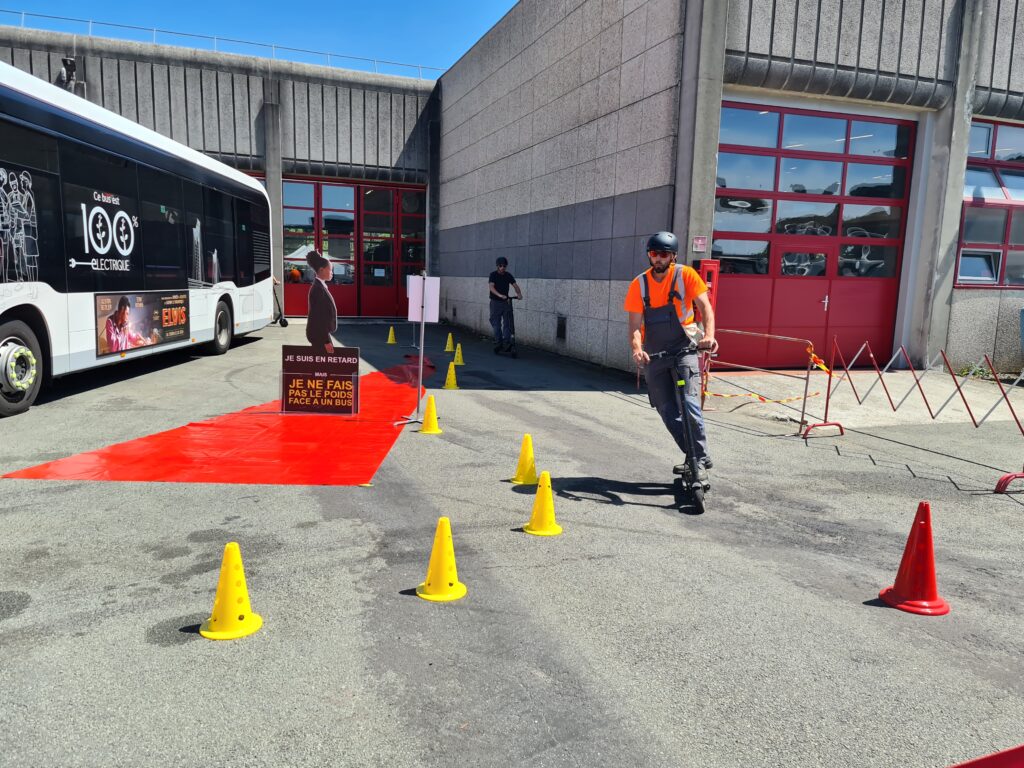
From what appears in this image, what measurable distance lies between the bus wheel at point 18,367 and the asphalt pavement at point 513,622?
128cm

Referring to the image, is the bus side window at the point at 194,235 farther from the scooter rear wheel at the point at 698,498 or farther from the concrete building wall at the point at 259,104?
the concrete building wall at the point at 259,104

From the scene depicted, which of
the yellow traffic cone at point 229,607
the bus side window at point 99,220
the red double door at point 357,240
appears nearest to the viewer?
the yellow traffic cone at point 229,607

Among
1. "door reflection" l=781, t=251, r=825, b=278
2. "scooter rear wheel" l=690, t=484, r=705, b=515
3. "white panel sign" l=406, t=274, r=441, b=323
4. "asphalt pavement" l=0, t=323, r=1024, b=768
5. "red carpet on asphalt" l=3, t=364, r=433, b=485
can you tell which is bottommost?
"asphalt pavement" l=0, t=323, r=1024, b=768

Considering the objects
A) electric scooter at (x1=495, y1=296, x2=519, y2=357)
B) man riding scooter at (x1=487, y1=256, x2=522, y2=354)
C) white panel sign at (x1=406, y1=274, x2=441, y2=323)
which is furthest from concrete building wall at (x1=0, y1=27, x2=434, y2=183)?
white panel sign at (x1=406, y1=274, x2=441, y2=323)

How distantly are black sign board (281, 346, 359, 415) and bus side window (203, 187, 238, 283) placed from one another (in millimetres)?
6130

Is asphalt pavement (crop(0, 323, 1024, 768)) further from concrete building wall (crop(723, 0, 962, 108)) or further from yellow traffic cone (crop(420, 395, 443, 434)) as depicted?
concrete building wall (crop(723, 0, 962, 108))

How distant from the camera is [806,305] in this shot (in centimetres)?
1378

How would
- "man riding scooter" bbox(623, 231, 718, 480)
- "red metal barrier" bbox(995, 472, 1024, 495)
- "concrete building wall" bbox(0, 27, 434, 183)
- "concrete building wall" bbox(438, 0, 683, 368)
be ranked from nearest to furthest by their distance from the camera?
"man riding scooter" bbox(623, 231, 718, 480)
"red metal barrier" bbox(995, 472, 1024, 495)
"concrete building wall" bbox(438, 0, 683, 368)
"concrete building wall" bbox(0, 27, 434, 183)

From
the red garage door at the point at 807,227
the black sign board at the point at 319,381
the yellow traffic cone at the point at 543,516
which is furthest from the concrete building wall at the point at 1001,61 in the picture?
the yellow traffic cone at the point at 543,516

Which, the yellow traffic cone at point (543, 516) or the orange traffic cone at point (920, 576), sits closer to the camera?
the orange traffic cone at point (920, 576)

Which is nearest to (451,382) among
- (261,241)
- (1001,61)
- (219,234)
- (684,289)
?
(219,234)

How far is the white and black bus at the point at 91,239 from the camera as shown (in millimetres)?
8234


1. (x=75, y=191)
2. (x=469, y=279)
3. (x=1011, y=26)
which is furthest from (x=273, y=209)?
(x=1011, y=26)

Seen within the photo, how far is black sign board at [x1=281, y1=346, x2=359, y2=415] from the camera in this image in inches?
338
